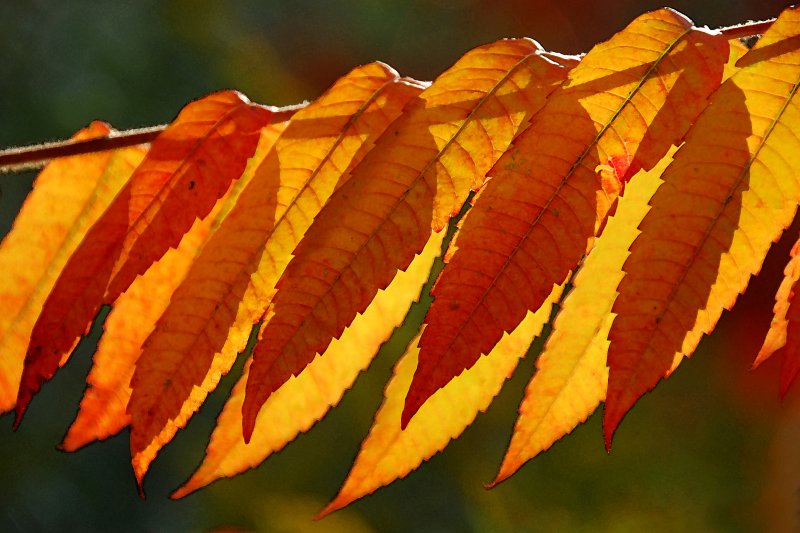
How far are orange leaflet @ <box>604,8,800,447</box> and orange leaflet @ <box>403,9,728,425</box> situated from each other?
0.02 metres

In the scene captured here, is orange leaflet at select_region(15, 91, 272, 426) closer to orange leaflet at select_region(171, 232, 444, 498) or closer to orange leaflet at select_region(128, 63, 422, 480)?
orange leaflet at select_region(128, 63, 422, 480)

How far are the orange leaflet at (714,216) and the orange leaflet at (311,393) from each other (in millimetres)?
225

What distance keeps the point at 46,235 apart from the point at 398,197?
0.34 meters

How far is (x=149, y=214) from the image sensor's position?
64 centimetres

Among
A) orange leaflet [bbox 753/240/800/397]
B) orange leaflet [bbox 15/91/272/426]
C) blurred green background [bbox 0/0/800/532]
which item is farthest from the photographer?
blurred green background [bbox 0/0/800/532]

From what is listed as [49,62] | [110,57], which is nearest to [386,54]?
[110,57]

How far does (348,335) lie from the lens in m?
0.75

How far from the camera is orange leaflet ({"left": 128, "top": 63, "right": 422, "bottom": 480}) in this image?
594 mm

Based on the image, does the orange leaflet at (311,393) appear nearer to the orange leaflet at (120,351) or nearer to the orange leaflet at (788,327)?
the orange leaflet at (120,351)

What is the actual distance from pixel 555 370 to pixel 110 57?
5.91 metres

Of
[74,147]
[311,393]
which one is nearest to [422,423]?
[311,393]

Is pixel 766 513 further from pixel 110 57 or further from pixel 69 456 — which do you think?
pixel 110 57

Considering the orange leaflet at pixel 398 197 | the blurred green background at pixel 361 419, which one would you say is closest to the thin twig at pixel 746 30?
the orange leaflet at pixel 398 197

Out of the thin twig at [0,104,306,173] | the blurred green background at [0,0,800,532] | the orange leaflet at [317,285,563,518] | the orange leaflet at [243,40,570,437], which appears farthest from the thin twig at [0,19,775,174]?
the blurred green background at [0,0,800,532]
